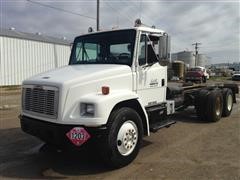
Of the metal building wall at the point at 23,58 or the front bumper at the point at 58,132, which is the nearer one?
the front bumper at the point at 58,132

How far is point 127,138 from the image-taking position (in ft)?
16.6

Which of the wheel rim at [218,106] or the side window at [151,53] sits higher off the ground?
the side window at [151,53]

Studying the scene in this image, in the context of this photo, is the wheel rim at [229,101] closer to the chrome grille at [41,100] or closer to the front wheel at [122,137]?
the front wheel at [122,137]

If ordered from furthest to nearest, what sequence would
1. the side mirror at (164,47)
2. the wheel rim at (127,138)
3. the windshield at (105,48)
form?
the side mirror at (164,47) < the windshield at (105,48) < the wheel rim at (127,138)

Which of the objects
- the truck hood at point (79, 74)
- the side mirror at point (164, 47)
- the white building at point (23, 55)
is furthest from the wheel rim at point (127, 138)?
the white building at point (23, 55)

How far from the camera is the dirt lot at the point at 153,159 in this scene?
4738mm

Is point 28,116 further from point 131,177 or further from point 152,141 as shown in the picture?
point 152,141

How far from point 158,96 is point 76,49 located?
2.15 meters

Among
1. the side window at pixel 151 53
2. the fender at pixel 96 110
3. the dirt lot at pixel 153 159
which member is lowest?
the dirt lot at pixel 153 159

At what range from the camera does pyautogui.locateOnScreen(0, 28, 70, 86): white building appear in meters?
24.9

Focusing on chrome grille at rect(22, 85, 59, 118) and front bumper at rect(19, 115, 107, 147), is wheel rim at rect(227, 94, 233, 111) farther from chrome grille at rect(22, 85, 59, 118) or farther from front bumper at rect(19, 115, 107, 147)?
chrome grille at rect(22, 85, 59, 118)

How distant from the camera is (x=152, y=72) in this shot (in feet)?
20.0

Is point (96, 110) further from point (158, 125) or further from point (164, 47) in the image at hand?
point (164, 47)

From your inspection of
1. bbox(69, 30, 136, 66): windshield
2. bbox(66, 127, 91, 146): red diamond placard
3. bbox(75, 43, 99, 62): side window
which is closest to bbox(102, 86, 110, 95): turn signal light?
bbox(66, 127, 91, 146): red diamond placard
